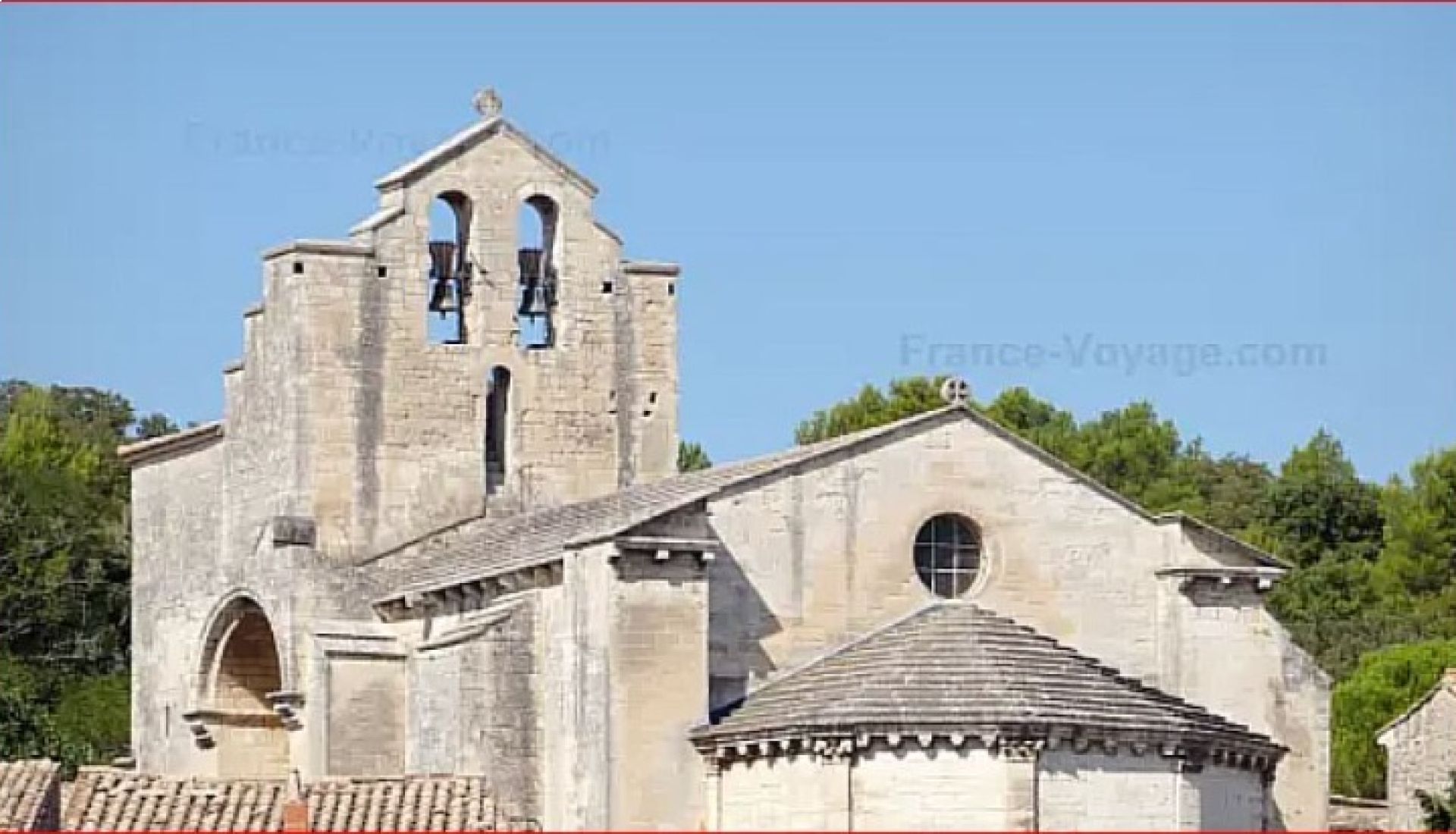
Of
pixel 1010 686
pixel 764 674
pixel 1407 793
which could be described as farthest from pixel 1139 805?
pixel 1407 793

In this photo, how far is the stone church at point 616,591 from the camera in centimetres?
3256

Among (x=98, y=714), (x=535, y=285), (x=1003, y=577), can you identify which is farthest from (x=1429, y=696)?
(x=98, y=714)

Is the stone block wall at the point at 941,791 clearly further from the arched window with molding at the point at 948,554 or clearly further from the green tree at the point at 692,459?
the green tree at the point at 692,459

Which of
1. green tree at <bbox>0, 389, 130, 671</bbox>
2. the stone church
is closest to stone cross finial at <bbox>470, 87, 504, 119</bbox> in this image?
the stone church

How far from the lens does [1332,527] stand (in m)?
73.6

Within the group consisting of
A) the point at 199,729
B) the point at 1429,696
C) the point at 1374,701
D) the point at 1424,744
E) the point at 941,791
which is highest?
the point at 1374,701

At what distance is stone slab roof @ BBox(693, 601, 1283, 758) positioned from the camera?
31.9 metres

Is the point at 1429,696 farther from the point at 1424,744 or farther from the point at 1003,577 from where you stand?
the point at 1003,577

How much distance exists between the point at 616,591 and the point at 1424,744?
21005mm

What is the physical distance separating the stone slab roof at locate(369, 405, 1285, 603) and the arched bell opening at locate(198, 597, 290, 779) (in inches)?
125

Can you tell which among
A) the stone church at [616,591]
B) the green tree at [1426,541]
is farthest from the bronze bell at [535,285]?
the green tree at [1426,541]

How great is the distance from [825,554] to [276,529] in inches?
286

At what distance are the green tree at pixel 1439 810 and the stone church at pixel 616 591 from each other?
6341mm

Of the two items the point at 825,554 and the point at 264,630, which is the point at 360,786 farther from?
the point at 264,630
